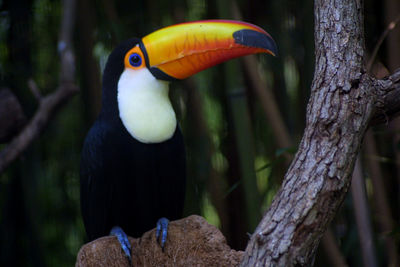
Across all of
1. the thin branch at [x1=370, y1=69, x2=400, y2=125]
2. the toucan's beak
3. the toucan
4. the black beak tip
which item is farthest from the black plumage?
the thin branch at [x1=370, y1=69, x2=400, y2=125]

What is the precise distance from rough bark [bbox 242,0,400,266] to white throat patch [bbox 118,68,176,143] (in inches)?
28.6

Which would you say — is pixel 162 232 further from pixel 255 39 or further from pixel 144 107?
pixel 255 39

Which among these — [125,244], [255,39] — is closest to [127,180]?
[125,244]

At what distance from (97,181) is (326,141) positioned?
0.96m

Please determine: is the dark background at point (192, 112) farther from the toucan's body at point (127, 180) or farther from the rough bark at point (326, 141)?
the rough bark at point (326, 141)

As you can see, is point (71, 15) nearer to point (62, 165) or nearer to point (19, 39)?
point (19, 39)

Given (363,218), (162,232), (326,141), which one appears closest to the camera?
(326,141)

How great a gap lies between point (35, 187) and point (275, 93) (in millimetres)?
1477

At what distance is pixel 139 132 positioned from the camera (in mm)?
1990

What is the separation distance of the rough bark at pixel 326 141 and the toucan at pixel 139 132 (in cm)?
55

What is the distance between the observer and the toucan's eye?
2014mm

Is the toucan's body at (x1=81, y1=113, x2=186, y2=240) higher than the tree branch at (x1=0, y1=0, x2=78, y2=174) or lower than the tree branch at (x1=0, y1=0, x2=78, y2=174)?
lower

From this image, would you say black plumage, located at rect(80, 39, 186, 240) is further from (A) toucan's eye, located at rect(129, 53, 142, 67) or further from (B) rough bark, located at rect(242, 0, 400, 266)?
(B) rough bark, located at rect(242, 0, 400, 266)

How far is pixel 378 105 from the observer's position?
1.46 meters
